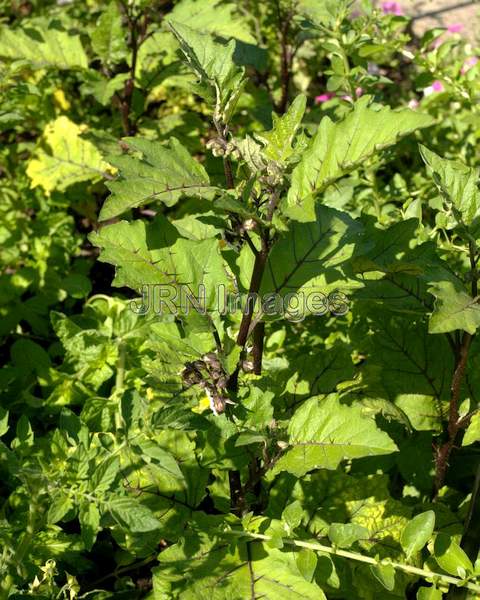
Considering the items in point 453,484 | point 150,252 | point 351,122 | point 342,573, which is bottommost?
point 453,484

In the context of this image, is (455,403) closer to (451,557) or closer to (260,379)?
(451,557)

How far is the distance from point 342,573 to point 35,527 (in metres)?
0.71

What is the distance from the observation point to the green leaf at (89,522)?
1558 mm

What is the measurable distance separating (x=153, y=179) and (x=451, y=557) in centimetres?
97

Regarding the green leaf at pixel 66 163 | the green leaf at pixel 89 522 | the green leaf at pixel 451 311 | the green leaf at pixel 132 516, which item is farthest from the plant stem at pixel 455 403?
the green leaf at pixel 66 163

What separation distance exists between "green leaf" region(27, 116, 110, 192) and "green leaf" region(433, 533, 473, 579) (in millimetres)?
1944

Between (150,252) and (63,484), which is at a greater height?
(150,252)

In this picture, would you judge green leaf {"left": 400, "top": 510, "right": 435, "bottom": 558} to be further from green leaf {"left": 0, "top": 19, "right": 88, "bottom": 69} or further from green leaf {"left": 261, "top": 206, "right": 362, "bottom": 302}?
green leaf {"left": 0, "top": 19, "right": 88, "bottom": 69}

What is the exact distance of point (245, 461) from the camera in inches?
64.2

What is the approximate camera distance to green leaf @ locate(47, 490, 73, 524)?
154 centimetres

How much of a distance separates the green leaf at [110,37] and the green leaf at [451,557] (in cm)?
198

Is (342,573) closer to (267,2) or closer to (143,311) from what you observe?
(143,311)

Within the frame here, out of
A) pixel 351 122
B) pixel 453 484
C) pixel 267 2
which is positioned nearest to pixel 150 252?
pixel 351 122

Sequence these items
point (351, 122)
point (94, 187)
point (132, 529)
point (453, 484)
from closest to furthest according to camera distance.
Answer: point (351, 122)
point (132, 529)
point (453, 484)
point (94, 187)
